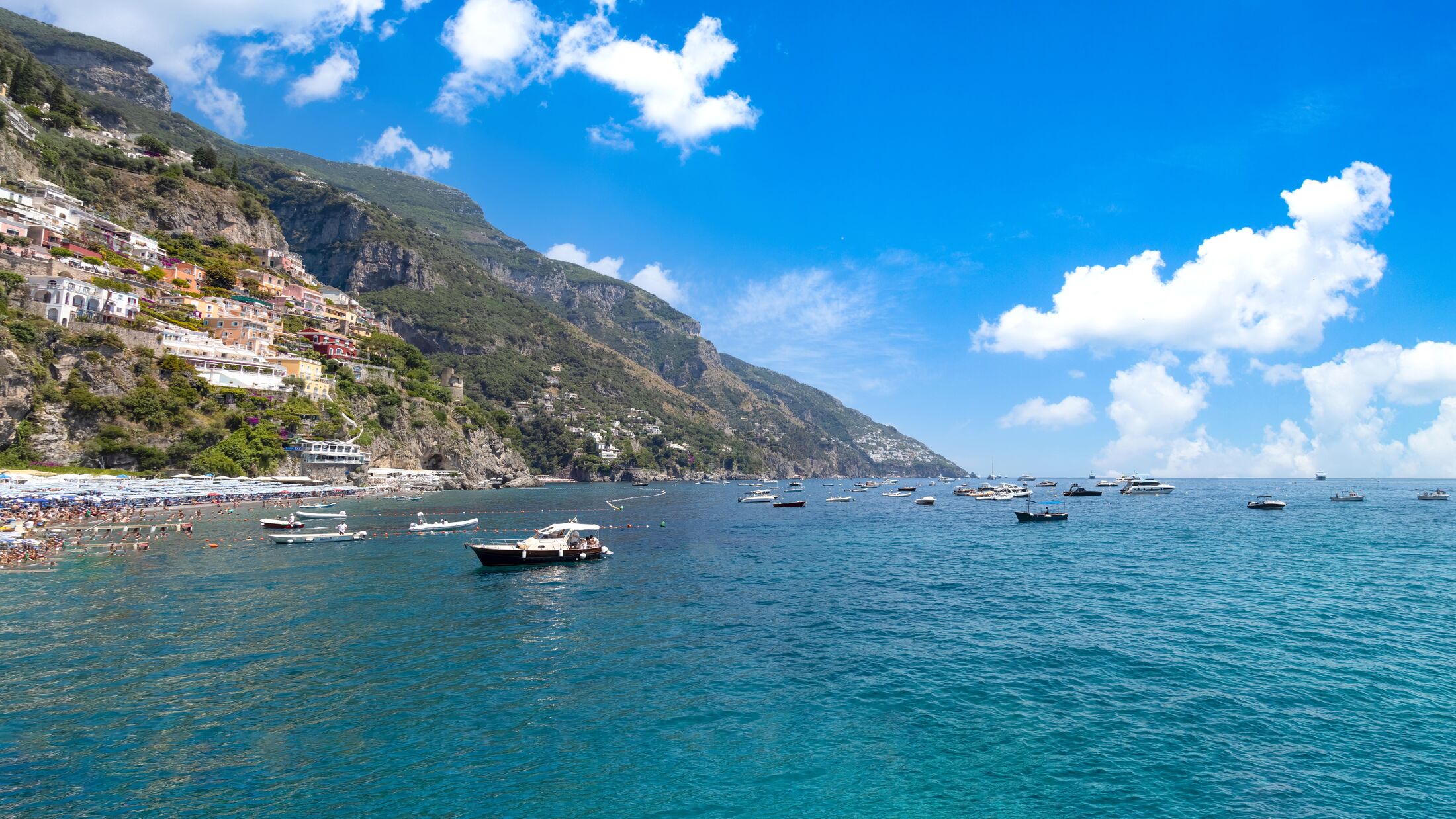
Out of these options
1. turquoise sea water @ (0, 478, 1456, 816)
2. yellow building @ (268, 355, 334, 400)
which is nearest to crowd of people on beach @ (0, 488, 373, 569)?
turquoise sea water @ (0, 478, 1456, 816)

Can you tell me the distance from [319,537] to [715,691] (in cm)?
4452

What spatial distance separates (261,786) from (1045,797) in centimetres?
1632

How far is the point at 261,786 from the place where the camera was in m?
12.8

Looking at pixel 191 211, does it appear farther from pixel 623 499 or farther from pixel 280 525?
pixel 280 525

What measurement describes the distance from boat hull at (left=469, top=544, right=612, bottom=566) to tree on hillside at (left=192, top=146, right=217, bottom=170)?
16774 cm

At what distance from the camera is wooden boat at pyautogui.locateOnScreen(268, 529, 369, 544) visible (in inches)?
1892

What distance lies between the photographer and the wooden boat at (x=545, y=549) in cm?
4091

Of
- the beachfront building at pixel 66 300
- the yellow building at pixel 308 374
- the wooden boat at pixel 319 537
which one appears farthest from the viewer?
the yellow building at pixel 308 374

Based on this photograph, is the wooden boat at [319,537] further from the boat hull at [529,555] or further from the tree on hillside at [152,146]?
the tree on hillside at [152,146]

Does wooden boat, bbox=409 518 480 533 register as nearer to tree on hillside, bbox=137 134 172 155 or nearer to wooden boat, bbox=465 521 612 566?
wooden boat, bbox=465 521 612 566

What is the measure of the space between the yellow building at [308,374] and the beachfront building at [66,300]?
78.0 ft

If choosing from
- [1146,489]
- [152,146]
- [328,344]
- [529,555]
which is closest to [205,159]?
[152,146]

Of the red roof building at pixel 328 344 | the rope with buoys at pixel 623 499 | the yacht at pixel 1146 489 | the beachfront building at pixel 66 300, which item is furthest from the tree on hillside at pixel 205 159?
the yacht at pixel 1146 489

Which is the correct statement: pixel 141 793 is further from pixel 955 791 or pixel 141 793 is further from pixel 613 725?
pixel 955 791
